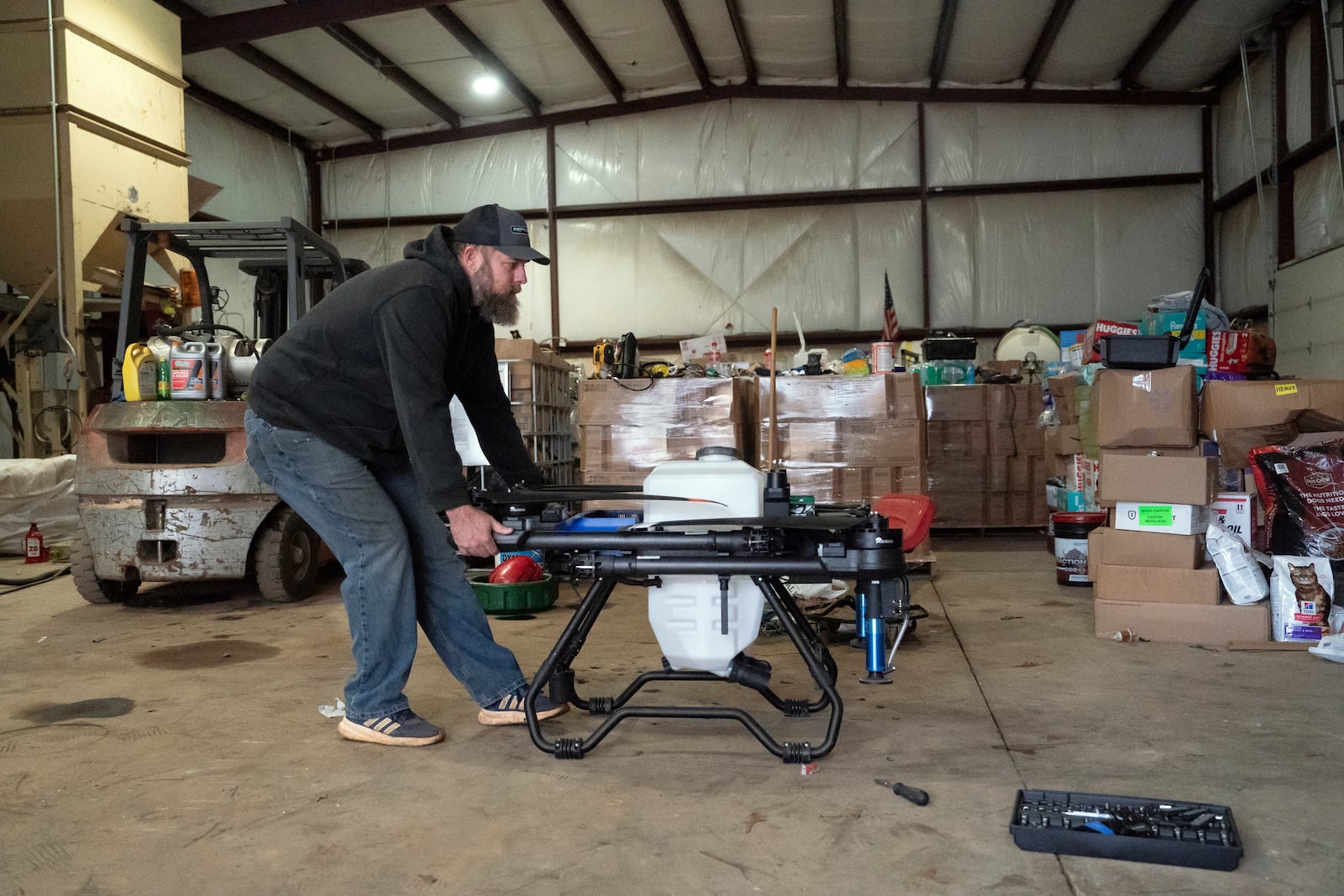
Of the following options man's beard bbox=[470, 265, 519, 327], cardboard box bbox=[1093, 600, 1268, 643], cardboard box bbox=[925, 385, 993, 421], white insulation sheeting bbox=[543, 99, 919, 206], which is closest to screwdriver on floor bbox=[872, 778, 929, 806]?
man's beard bbox=[470, 265, 519, 327]

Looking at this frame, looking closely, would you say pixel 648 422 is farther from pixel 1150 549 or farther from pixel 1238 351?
pixel 1238 351

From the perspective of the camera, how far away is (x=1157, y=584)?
3855 millimetres

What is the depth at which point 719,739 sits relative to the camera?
2693 millimetres

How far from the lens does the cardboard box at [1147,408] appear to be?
3.79 meters

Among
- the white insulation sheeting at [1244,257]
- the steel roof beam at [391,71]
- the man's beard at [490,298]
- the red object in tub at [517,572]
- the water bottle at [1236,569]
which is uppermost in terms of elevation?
the steel roof beam at [391,71]

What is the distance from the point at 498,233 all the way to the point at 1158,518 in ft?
9.34

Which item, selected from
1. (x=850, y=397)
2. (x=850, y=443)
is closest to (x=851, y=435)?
(x=850, y=443)

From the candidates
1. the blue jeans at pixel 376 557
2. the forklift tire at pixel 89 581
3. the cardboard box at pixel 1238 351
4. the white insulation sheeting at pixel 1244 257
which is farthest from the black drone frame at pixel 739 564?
the white insulation sheeting at pixel 1244 257

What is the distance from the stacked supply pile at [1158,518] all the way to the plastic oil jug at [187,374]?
4.21 m

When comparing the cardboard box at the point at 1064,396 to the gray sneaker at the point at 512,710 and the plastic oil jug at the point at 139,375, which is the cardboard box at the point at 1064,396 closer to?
the gray sneaker at the point at 512,710

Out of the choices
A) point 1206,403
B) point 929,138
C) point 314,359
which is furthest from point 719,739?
point 929,138

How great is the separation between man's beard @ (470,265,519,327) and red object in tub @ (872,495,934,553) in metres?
1.39

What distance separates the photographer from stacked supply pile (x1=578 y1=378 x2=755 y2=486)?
5902 millimetres

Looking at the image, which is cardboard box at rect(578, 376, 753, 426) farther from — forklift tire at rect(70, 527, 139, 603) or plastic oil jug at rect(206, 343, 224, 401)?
forklift tire at rect(70, 527, 139, 603)
